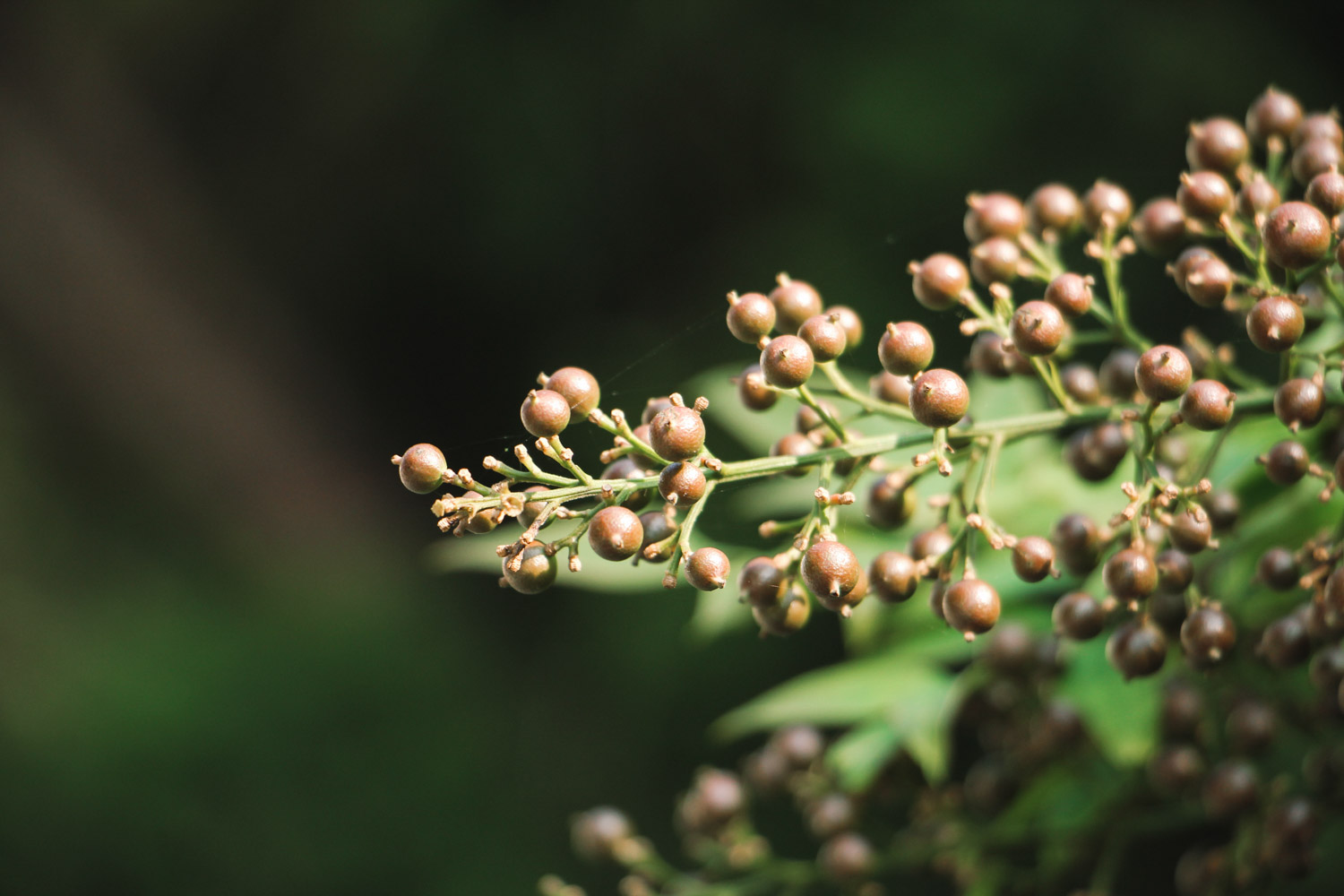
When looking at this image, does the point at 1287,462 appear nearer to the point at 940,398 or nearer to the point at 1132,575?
the point at 1132,575

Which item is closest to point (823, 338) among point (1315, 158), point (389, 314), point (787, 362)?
point (787, 362)

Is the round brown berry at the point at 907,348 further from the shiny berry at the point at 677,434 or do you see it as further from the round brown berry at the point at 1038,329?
the shiny berry at the point at 677,434

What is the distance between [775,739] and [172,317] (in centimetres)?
604

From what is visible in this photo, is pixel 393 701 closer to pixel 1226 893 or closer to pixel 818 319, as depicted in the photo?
pixel 1226 893

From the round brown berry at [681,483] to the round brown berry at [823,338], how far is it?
220mm

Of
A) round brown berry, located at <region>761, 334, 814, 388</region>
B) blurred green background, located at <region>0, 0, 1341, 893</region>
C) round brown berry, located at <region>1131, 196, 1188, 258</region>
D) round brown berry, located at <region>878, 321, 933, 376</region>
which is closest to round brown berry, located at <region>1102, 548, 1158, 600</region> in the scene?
round brown berry, located at <region>878, 321, 933, 376</region>

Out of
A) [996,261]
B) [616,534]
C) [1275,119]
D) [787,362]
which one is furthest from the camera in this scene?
[1275,119]

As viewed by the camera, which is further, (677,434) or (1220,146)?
(1220,146)

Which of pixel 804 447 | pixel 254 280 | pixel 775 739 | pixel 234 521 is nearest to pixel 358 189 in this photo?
pixel 254 280

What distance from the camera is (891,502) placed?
1.44m

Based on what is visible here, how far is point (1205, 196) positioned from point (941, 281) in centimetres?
36

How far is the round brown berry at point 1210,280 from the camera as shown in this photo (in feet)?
4.45

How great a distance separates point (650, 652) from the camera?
5.30 m

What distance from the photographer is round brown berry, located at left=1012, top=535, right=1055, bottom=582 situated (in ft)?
4.18
